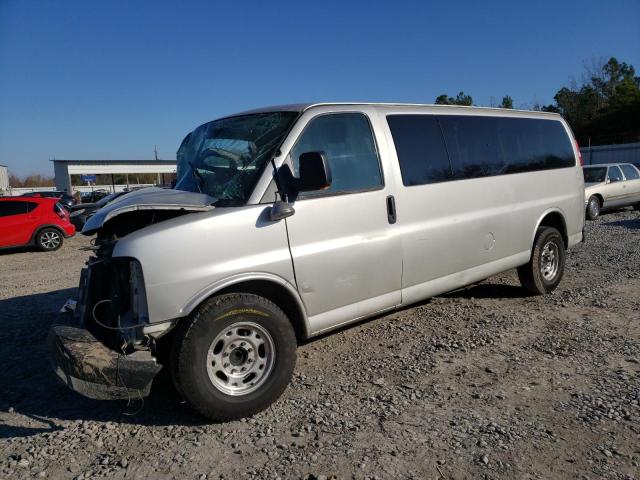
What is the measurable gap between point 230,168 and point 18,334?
3426 millimetres

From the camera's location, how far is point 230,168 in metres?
3.83

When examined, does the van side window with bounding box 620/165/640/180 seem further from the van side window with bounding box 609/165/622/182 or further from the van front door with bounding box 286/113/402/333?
the van front door with bounding box 286/113/402/333

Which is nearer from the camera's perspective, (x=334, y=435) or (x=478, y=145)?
(x=334, y=435)

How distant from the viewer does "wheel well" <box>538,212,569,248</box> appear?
618 cm

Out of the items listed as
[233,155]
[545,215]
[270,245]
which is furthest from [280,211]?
[545,215]

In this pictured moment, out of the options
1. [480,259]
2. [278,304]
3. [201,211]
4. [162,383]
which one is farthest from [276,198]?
[480,259]

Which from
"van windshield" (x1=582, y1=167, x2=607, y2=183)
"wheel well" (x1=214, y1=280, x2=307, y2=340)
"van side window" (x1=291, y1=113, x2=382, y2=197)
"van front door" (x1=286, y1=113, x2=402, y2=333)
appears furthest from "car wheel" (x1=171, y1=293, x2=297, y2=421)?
"van windshield" (x1=582, y1=167, x2=607, y2=183)

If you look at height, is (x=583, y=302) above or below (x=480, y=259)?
below

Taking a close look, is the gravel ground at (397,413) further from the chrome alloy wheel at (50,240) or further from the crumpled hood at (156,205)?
the chrome alloy wheel at (50,240)

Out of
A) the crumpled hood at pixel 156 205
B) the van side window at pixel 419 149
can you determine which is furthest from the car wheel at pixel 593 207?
the crumpled hood at pixel 156 205

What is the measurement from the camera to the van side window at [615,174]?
15.0 meters

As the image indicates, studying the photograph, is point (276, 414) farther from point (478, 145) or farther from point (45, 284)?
point (45, 284)

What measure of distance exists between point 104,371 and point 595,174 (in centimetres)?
1598

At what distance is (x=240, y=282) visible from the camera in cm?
333
